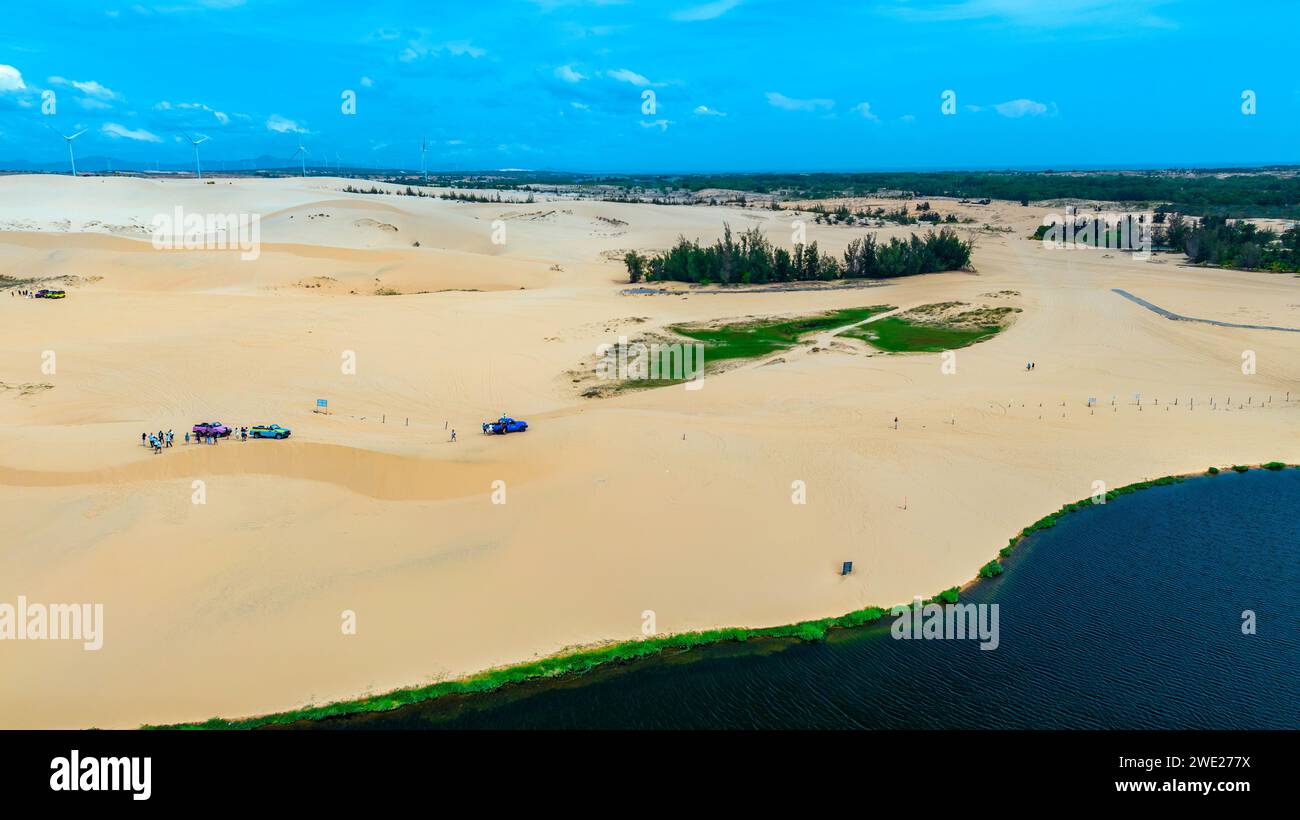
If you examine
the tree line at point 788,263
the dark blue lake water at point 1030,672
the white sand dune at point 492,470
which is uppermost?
the tree line at point 788,263

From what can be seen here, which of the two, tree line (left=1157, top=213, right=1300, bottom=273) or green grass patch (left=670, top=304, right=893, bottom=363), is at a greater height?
tree line (left=1157, top=213, right=1300, bottom=273)

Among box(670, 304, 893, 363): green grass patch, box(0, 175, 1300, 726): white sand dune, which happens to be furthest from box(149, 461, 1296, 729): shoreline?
box(670, 304, 893, 363): green grass patch

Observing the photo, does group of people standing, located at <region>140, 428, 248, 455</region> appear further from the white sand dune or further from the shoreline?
the shoreline

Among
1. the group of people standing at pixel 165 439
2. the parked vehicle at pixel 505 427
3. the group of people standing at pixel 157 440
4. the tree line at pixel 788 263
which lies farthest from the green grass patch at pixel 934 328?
the group of people standing at pixel 157 440

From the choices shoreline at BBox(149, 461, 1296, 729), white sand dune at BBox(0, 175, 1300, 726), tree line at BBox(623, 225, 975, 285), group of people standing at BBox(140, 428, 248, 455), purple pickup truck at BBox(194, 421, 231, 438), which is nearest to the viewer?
shoreline at BBox(149, 461, 1296, 729)

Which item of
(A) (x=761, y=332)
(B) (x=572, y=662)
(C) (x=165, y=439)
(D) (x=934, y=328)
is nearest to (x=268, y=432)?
(C) (x=165, y=439)

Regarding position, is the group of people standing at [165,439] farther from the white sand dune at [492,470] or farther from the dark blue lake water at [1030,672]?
the dark blue lake water at [1030,672]

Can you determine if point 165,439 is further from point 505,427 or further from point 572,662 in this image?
point 572,662
